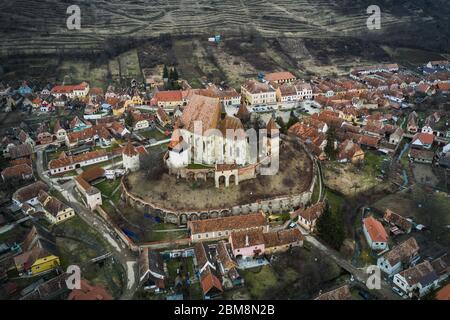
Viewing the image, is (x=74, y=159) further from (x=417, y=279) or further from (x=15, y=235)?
(x=417, y=279)

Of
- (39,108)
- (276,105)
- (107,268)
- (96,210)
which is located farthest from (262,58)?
(107,268)

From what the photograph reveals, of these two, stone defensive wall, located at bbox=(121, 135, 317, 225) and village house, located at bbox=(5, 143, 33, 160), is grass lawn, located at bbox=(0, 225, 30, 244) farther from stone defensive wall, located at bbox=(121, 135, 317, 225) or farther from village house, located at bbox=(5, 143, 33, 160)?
village house, located at bbox=(5, 143, 33, 160)

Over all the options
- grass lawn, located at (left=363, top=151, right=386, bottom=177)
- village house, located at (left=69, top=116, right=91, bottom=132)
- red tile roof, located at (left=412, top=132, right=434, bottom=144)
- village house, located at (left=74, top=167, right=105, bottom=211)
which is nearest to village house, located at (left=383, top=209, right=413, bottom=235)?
grass lawn, located at (left=363, top=151, right=386, bottom=177)

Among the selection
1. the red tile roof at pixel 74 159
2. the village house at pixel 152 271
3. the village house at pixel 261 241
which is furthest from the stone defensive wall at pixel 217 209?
Answer: the red tile roof at pixel 74 159

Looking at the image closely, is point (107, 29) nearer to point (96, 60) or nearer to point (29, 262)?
point (96, 60)

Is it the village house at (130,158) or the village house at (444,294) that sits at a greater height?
the village house at (130,158)

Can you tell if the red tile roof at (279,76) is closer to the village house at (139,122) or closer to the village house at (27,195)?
the village house at (139,122)

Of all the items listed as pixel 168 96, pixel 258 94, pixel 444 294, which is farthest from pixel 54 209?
pixel 258 94
